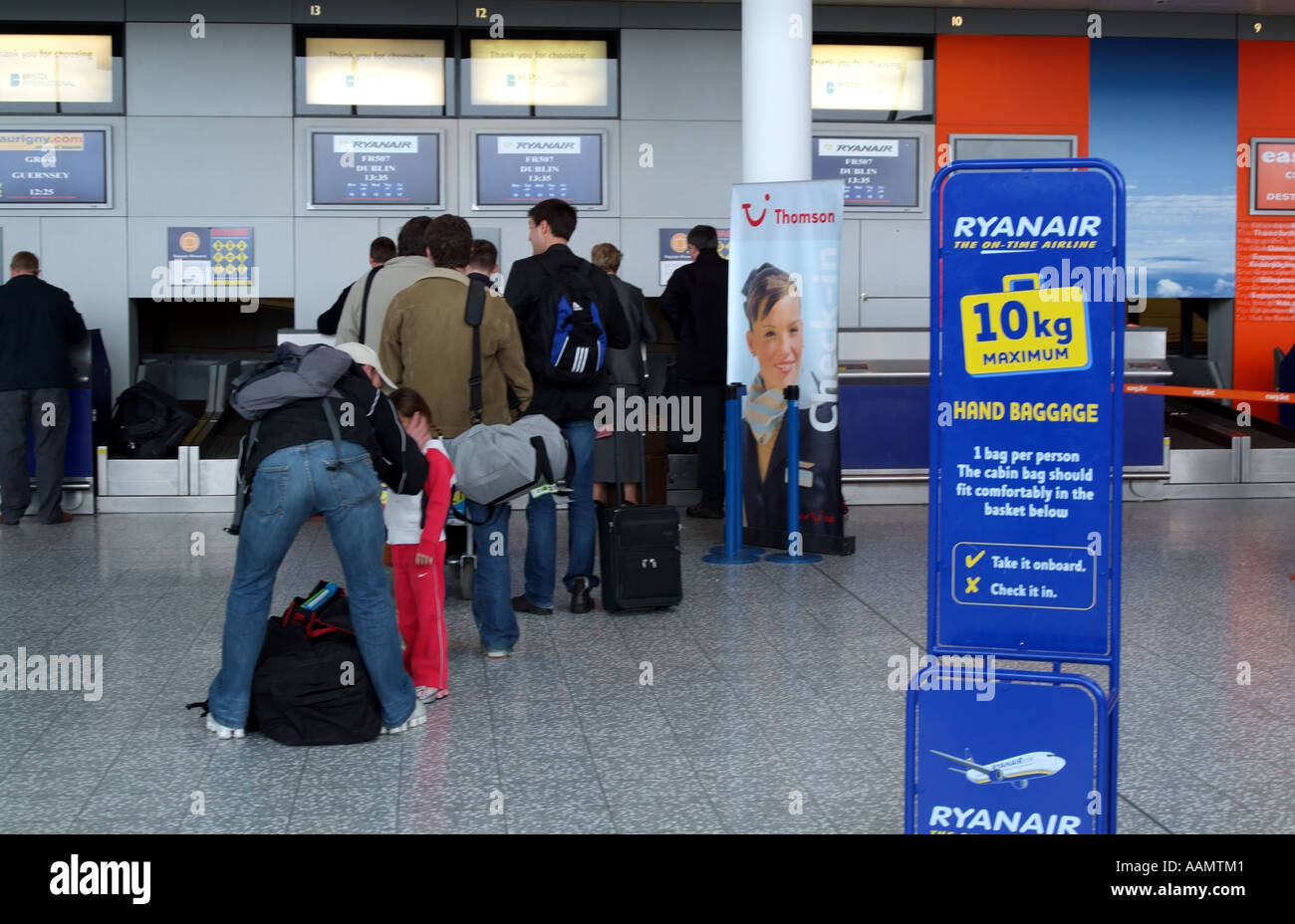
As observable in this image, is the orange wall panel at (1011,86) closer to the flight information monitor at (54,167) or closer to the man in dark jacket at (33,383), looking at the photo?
the flight information monitor at (54,167)

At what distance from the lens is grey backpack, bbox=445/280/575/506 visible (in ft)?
16.6

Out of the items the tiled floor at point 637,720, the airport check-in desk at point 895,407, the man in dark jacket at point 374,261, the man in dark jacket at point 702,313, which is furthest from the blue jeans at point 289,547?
the airport check-in desk at point 895,407

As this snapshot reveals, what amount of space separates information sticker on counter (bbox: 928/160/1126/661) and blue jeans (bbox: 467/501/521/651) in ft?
8.24

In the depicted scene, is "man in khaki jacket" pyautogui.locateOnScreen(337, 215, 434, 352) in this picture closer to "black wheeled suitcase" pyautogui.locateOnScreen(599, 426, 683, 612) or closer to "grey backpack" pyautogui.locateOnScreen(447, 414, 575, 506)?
"grey backpack" pyautogui.locateOnScreen(447, 414, 575, 506)

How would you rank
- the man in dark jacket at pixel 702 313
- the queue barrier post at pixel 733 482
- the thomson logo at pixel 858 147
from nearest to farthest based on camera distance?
the queue barrier post at pixel 733 482
the man in dark jacket at pixel 702 313
the thomson logo at pixel 858 147

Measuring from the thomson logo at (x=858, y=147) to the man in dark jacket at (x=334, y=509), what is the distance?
6.56 m

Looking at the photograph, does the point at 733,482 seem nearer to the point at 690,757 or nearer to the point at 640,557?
the point at 640,557

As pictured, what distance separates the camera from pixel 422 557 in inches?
185

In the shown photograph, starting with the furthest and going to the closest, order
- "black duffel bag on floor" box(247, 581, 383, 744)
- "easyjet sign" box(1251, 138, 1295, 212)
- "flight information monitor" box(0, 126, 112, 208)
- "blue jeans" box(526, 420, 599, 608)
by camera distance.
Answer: "easyjet sign" box(1251, 138, 1295, 212) → "flight information monitor" box(0, 126, 112, 208) → "blue jeans" box(526, 420, 599, 608) → "black duffel bag on floor" box(247, 581, 383, 744)

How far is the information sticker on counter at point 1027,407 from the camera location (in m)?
2.82

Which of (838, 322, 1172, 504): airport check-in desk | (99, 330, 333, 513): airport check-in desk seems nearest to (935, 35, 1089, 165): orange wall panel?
(838, 322, 1172, 504): airport check-in desk

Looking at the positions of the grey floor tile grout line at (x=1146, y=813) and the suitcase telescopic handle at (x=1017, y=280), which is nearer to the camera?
the suitcase telescopic handle at (x=1017, y=280)
